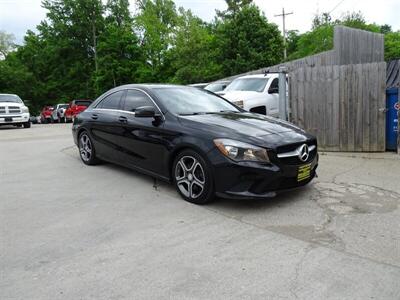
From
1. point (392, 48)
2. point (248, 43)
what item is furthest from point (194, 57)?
point (392, 48)

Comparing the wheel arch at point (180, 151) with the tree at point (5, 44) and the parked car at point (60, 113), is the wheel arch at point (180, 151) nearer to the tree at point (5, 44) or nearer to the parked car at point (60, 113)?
the parked car at point (60, 113)

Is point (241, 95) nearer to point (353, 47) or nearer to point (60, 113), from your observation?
point (353, 47)

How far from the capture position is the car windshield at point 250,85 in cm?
1111

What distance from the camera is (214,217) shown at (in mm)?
4453

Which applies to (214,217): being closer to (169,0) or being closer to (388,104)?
(388,104)

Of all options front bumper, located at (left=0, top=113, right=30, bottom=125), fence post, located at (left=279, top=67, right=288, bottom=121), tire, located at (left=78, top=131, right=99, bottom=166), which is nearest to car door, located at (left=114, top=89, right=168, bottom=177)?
tire, located at (left=78, top=131, right=99, bottom=166)

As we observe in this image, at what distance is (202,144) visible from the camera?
15.5 feet

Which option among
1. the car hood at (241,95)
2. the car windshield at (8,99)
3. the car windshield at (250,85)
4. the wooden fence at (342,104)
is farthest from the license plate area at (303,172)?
the car windshield at (8,99)

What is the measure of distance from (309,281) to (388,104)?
5989 millimetres

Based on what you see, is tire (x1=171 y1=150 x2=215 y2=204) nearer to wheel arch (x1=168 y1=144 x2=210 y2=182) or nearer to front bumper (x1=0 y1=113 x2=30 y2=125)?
wheel arch (x1=168 y1=144 x2=210 y2=182)

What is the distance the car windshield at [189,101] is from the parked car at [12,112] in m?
14.4

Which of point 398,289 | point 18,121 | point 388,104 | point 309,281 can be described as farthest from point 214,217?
point 18,121

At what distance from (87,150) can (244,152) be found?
12.8 ft

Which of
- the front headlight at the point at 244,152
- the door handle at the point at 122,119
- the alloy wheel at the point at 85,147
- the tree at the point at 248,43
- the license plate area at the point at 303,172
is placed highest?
the tree at the point at 248,43
